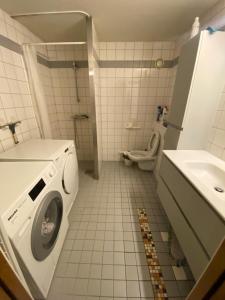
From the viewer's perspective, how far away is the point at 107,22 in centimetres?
169

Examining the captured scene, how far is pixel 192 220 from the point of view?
0.92 meters

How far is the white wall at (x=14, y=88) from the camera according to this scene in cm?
143

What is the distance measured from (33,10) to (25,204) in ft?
6.27

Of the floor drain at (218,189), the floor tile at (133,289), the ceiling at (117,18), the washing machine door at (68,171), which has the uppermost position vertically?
the ceiling at (117,18)

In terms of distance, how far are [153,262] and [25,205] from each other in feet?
3.78

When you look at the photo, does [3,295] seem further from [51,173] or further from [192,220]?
[192,220]

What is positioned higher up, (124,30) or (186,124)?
(124,30)

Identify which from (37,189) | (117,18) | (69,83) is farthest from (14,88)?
(117,18)

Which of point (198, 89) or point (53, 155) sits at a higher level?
point (198, 89)

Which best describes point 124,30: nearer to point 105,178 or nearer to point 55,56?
point 55,56

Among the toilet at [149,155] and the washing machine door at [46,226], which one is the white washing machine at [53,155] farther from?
the toilet at [149,155]

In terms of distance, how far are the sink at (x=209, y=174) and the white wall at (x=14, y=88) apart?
186 centimetres

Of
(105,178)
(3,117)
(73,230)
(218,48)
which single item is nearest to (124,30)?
(218,48)

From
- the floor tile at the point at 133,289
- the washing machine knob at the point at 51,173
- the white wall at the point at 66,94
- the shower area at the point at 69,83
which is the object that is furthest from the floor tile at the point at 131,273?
the white wall at the point at 66,94
